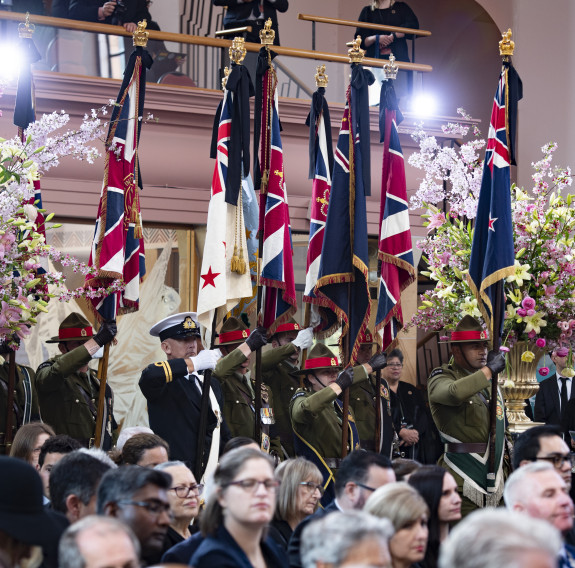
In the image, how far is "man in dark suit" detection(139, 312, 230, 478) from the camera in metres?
5.54

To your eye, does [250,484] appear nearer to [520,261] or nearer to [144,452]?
[144,452]

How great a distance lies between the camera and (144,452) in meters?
4.54

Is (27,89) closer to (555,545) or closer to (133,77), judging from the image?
(133,77)

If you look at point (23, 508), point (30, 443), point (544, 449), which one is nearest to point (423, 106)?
point (544, 449)

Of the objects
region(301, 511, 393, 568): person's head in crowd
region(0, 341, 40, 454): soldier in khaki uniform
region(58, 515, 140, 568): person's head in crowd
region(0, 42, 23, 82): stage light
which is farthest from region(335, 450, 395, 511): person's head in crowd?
region(0, 42, 23, 82): stage light

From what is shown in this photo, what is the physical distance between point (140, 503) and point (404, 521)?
2.83 feet

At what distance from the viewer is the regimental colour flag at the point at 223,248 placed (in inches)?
238

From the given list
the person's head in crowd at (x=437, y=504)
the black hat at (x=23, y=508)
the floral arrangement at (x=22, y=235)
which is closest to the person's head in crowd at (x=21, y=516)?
the black hat at (x=23, y=508)

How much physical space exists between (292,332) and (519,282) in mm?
1754

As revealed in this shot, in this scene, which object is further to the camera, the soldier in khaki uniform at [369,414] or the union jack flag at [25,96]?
the soldier in khaki uniform at [369,414]

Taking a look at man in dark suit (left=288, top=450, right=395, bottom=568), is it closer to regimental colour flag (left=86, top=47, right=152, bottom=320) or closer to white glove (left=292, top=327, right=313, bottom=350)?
regimental colour flag (left=86, top=47, right=152, bottom=320)

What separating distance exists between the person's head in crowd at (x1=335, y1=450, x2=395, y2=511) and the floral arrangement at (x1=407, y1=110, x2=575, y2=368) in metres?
2.24

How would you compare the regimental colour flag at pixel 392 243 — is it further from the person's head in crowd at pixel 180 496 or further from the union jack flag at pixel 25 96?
the person's head in crowd at pixel 180 496

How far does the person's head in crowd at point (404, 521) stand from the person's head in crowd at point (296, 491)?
990mm
